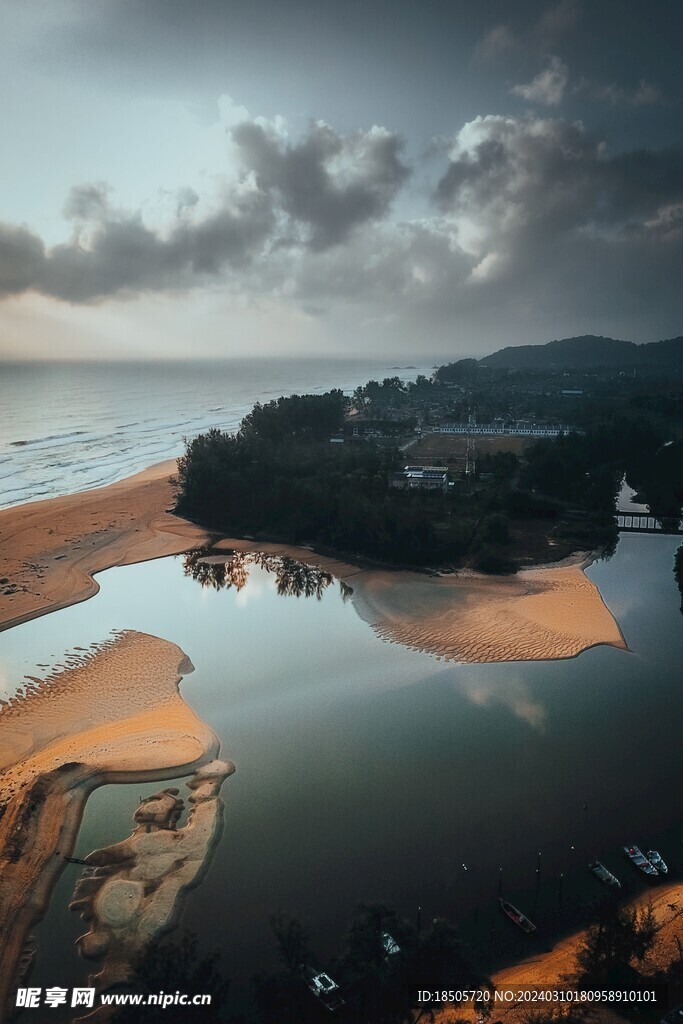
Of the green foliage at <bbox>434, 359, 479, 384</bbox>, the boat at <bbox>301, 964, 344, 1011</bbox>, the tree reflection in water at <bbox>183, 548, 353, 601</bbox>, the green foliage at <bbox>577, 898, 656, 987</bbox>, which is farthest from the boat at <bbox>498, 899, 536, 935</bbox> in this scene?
the green foliage at <bbox>434, 359, 479, 384</bbox>

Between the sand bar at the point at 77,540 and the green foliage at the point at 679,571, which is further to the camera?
the green foliage at the point at 679,571

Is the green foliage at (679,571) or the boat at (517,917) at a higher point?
the green foliage at (679,571)

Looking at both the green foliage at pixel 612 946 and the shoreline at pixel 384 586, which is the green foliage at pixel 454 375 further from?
the green foliage at pixel 612 946

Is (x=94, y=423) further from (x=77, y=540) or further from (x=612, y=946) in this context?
(x=612, y=946)

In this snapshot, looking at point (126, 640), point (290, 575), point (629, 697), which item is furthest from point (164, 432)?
point (629, 697)

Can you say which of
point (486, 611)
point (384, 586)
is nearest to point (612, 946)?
point (486, 611)

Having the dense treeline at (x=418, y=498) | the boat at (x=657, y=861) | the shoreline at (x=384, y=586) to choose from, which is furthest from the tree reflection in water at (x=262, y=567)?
the boat at (x=657, y=861)

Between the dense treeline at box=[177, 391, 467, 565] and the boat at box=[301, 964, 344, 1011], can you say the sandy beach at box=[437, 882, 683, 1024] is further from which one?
the dense treeline at box=[177, 391, 467, 565]
